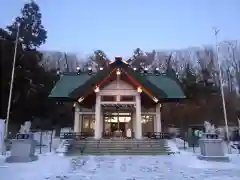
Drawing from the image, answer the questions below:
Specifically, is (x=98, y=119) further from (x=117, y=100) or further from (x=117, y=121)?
(x=117, y=121)

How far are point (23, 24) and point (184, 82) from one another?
2466cm

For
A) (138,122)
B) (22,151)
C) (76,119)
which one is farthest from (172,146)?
(22,151)

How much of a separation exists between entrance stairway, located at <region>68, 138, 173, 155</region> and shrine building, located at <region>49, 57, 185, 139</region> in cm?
219

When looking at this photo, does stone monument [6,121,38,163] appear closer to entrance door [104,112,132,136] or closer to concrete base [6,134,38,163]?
concrete base [6,134,38,163]

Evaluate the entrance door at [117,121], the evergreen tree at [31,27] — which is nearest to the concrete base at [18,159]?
the entrance door at [117,121]

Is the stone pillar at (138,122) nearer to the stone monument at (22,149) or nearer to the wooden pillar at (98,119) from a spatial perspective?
the wooden pillar at (98,119)

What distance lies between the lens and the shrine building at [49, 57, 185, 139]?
69.2ft

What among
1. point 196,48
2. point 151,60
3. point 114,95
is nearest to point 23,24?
point 114,95

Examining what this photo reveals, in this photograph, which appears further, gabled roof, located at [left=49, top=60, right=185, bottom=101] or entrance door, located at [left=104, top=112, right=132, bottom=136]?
entrance door, located at [left=104, top=112, right=132, bottom=136]

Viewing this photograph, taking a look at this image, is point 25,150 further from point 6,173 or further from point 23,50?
point 23,50

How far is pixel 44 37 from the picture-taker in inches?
1315

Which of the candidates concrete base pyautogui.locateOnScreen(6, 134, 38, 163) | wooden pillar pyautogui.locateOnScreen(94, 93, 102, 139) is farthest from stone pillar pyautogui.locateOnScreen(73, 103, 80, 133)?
concrete base pyautogui.locateOnScreen(6, 134, 38, 163)

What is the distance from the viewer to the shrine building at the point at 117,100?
21.1 meters

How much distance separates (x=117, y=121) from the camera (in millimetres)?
23719
